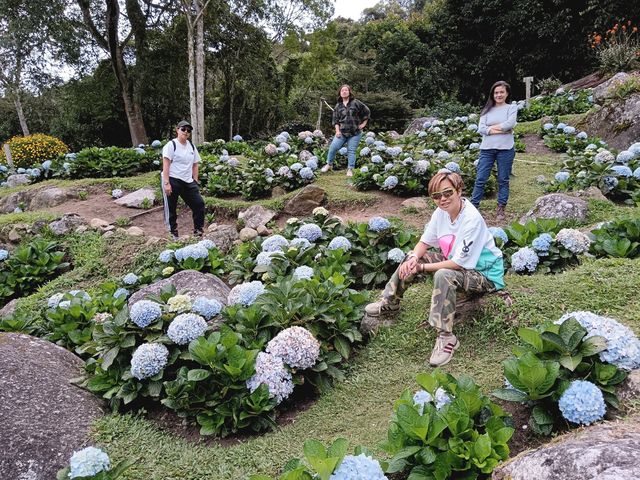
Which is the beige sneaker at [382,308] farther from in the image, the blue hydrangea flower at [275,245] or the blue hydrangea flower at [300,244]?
the blue hydrangea flower at [275,245]

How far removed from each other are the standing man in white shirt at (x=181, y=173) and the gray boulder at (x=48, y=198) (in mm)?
3889

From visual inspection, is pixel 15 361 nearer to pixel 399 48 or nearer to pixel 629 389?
pixel 629 389

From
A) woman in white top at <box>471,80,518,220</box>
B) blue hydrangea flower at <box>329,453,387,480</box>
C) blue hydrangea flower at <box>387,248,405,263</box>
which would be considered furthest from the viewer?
woman in white top at <box>471,80,518,220</box>

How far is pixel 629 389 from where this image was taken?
6.10 ft

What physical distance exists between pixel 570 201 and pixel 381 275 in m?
2.37

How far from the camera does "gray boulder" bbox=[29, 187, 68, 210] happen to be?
29.2 feet

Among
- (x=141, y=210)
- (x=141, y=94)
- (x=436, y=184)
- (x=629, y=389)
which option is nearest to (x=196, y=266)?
(x=436, y=184)

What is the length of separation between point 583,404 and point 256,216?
560 centimetres

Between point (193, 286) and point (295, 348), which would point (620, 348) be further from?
point (193, 286)

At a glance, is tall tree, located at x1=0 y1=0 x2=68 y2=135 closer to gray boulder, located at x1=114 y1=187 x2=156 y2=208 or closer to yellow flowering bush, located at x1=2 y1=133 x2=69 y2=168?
yellow flowering bush, located at x1=2 y1=133 x2=69 y2=168

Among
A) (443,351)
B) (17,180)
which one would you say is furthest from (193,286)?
(17,180)

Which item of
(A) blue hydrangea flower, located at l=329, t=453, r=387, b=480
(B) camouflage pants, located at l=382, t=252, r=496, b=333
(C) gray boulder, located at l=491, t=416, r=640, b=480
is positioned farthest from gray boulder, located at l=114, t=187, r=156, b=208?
(C) gray boulder, located at l=491, t=416, r=640, b=480

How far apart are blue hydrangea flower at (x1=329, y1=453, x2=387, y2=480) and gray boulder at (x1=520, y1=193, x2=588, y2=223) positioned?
12.9ft

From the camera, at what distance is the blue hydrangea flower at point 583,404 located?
1729 millimetres
